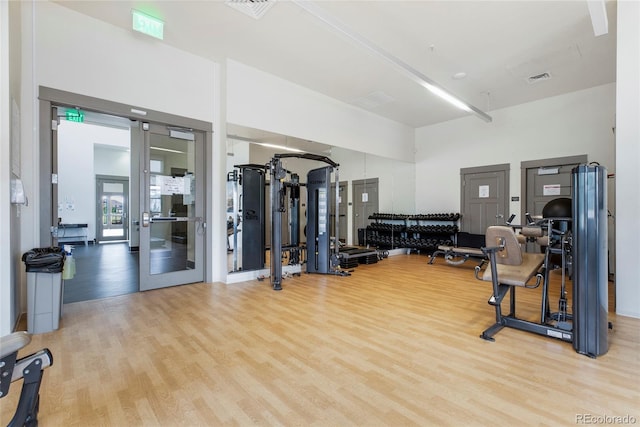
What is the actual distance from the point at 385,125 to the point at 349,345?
6647 mm

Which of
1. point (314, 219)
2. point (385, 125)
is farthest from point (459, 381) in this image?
point (385, 125)

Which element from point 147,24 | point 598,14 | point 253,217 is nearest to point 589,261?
point 598,14

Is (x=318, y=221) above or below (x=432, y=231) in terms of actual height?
above

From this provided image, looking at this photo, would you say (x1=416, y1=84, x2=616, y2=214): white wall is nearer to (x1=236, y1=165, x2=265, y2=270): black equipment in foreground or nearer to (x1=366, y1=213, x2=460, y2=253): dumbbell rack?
(x1=366, y1=213, x2=460, y2=253): dumbbell rack

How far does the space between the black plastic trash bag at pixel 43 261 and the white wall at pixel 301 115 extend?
9.72 ft

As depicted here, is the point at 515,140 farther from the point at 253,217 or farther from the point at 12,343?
the point at 12,343

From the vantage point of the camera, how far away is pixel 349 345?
8.46 feet

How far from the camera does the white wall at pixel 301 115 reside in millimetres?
4941

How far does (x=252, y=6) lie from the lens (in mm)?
3488

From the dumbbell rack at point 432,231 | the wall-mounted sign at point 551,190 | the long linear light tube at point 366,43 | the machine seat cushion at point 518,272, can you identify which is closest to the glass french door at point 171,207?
the long linear light tube at point 366,43

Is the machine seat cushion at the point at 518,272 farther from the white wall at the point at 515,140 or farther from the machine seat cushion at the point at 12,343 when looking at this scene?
the white wall at the point at 515,140

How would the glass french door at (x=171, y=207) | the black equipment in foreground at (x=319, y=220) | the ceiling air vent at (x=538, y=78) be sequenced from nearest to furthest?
the glass french door at (x=171, y=207)
the ceiling air vent at (x=538, y=78)
the black equipment in foreground at (x=319, y=220)

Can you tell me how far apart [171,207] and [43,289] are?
6.30 ft

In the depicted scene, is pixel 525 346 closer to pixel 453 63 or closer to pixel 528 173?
pixel 453 63
